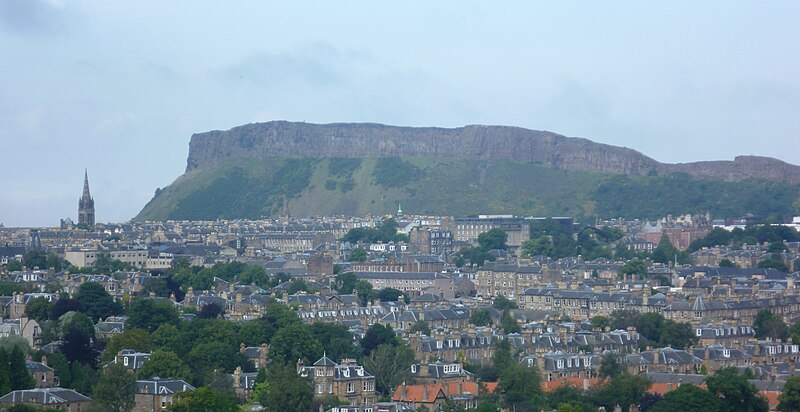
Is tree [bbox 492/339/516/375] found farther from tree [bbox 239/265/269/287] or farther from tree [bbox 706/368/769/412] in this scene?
tree [bbox 239/265/269/287]

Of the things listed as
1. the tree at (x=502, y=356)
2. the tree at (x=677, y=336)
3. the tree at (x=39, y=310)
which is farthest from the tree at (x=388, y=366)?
the tree at (x=39, y=310)

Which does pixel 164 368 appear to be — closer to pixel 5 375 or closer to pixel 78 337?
pixel 5 375

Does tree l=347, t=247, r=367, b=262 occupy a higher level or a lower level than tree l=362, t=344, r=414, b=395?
higher

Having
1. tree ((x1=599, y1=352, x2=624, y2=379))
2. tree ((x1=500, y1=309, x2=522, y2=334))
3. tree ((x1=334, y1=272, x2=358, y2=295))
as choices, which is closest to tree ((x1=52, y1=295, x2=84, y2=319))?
tree ((x1=500, y1=309, x2=522, y2=334))

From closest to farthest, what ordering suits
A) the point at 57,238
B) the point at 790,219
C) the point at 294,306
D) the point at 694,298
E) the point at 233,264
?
the point at 294,306 < the point at 694,298 < the point at 233,264 < the point at 57,238 < the point at 790,219

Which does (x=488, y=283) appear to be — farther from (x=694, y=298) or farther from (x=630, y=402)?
(x=630, y=402)

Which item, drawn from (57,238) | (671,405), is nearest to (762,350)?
(671,405)

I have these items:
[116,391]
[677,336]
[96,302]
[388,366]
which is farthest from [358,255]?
[116,391]
